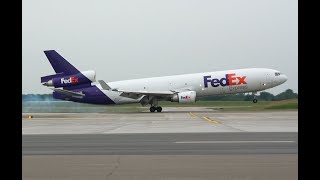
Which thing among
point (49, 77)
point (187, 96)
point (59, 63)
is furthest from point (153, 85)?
point (49, 77)

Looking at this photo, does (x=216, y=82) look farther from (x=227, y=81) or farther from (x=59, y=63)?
(x=59, y=63)

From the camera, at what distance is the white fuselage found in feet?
174

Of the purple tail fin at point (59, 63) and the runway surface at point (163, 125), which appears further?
the purple tail fin at point (59, 63)

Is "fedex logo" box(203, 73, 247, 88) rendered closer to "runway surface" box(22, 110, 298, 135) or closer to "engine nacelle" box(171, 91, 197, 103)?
"engine nacelle" box(171, 91, 197, 103)

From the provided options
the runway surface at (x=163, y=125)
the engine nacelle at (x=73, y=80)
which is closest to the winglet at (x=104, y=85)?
the engine nacelle at (x=73, y=80)

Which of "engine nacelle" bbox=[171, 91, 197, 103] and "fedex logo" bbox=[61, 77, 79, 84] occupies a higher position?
"fedex logo" bbox=[61, 77, 79, 84]

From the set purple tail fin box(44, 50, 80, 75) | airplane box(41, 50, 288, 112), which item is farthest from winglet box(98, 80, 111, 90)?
purple tail fin box(44, 50, 80, 75)

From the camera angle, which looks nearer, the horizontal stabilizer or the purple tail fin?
the purple tail fin

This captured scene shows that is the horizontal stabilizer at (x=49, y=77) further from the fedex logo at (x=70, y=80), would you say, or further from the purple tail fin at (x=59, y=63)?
the fedex logo at (x=70, y=80)

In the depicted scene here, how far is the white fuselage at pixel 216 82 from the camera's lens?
53.0 metres

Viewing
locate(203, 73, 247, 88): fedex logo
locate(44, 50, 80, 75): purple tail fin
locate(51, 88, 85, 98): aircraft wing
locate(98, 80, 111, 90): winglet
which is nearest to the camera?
locate(203, 73, 247, 88): fedex logo

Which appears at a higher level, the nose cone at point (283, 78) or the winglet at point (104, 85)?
the nose cone at point (283, 78)
